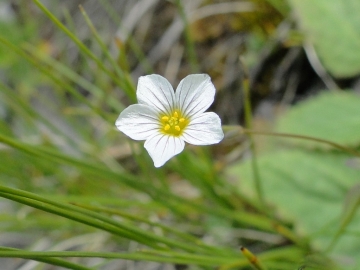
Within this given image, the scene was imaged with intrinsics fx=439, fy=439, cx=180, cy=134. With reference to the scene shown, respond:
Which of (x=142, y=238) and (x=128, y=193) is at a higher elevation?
(x=128, y=193)

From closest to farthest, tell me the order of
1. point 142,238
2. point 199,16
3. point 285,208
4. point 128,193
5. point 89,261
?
1. point 142,238
2. point 285,208
3. point 89,261
4. point 128,193
5. point 199,16

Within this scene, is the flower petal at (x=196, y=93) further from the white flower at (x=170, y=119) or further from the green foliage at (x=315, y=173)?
the green foliage at (x=315, y=173)

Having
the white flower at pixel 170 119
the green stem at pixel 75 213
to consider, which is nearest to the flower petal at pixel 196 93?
the white flower at pixel 170 119

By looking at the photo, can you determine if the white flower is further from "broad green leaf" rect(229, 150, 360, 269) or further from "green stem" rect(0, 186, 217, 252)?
"broad green leaf" rect(229, 150, 360, 269)

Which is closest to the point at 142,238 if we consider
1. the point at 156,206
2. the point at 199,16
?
the point at 156,206

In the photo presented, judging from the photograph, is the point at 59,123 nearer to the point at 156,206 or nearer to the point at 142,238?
the point at 156,206

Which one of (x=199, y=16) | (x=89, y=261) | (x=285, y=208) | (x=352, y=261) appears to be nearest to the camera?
(x=352, y=261)
